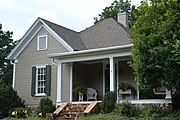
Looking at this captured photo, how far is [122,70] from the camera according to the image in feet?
54.0

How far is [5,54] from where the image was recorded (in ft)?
99.6

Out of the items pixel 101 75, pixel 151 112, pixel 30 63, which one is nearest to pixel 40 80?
pixel 30 63

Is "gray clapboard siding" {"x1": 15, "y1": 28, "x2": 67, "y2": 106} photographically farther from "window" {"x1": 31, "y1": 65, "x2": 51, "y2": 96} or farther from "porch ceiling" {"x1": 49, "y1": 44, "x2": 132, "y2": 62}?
"porch ceiling" {"x1": 49, "y1": 44, "x2": 132, "y2": 62}

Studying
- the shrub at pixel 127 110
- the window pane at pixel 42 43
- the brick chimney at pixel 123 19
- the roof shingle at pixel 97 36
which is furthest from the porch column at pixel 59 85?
the brick chimney at pixel 123 19

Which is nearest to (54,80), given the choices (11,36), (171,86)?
(171,86)

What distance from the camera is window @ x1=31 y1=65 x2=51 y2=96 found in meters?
17.0

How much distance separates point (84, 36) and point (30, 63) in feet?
12.0

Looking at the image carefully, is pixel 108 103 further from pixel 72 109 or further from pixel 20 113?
pixel 20 113

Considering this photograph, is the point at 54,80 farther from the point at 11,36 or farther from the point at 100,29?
the point at 11,36

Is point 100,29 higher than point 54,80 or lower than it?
higher

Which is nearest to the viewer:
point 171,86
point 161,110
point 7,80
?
point 171,86

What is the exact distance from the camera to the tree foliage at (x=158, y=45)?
1064 cm

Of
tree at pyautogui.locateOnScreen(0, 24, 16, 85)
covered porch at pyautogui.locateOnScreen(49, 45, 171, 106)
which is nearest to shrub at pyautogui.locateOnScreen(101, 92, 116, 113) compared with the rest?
covered porch at pyautogui.locateOnScreen(49, 45, 171, 106)

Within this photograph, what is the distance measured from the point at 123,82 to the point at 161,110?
4.20 metres
